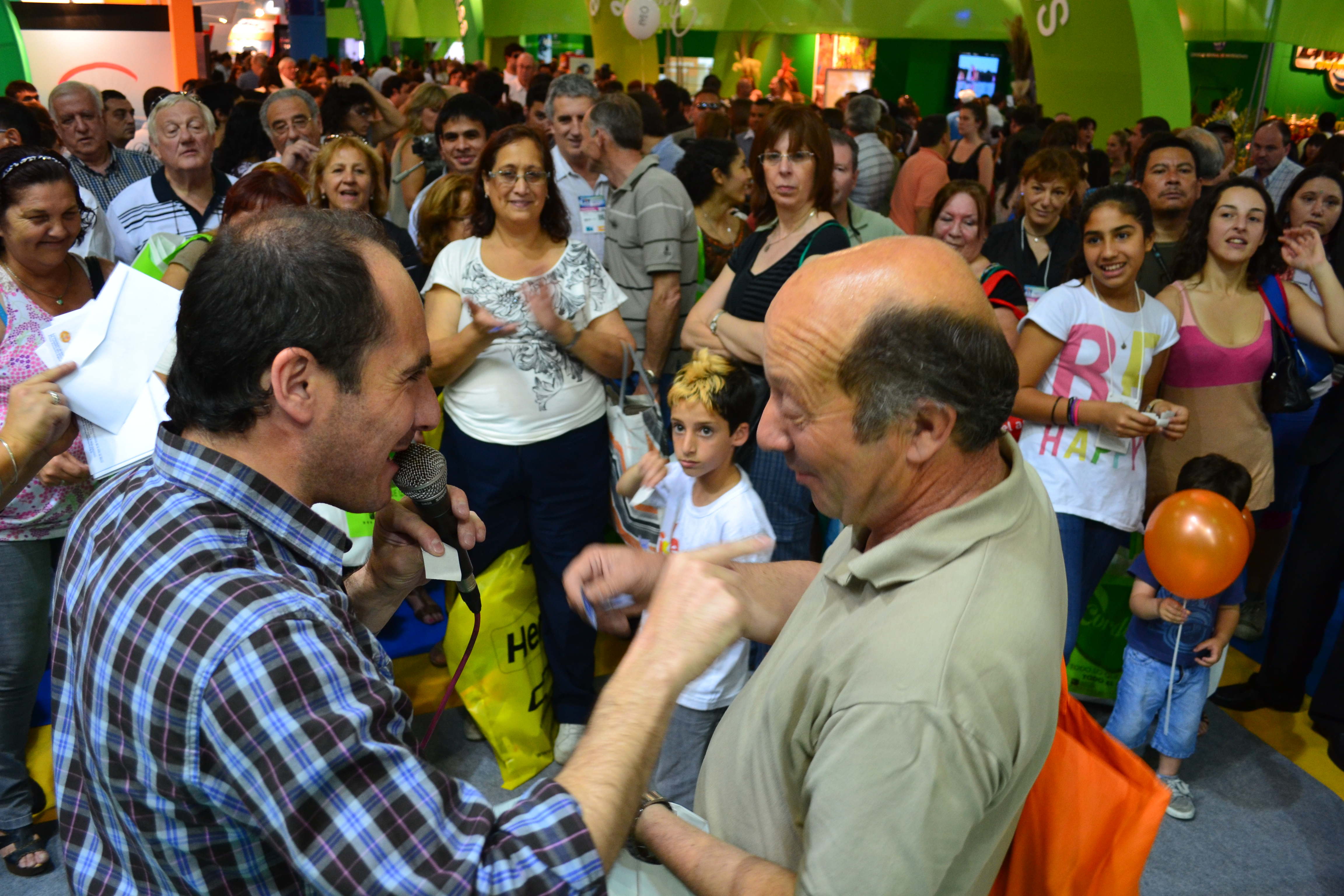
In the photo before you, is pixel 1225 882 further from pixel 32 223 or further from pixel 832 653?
pixel 32 223

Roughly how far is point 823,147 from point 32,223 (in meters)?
2.44

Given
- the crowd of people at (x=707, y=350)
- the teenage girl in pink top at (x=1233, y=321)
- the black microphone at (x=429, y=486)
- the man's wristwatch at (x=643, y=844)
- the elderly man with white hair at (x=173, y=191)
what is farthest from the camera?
the elderly man with white hair at (x=173, y=191)

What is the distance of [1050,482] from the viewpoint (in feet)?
10.1

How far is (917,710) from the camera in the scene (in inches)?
41.6

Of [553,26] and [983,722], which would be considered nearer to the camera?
[983,722]

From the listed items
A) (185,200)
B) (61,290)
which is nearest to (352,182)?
(185,200)

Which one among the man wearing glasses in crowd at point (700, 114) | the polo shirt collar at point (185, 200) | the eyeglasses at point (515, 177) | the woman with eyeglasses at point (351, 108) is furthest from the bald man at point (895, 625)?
the woman with eyeglasses at point (351, 108)

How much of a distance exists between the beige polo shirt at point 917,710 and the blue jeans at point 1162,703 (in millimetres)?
2111

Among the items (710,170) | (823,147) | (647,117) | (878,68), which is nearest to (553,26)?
(878,68)

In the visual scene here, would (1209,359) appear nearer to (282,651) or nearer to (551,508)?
(551,508)

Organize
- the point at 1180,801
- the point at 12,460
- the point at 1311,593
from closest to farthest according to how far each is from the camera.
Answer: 1. the point at 12,460
2. the point at 1180,801
3. the point at 1311,593

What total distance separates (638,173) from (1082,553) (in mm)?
2353

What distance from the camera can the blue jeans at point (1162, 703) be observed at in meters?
3.12

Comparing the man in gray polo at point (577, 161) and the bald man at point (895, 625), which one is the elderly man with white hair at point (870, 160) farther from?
the bald man at point (895, 625)
